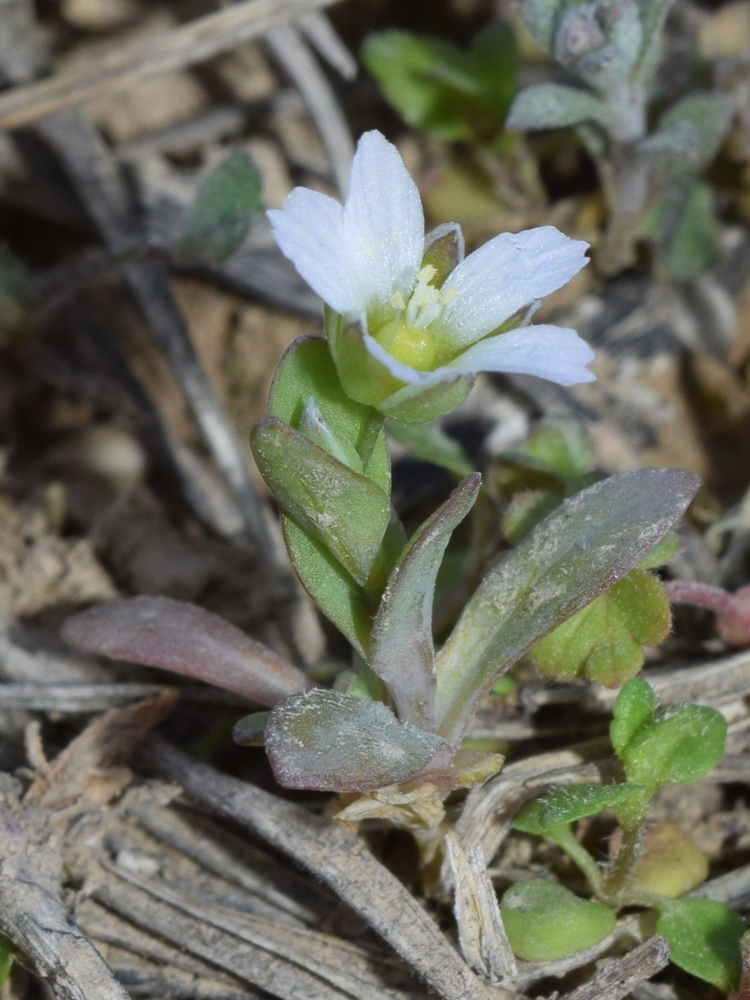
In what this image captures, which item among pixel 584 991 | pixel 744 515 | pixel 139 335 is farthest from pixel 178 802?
pixel 139 335

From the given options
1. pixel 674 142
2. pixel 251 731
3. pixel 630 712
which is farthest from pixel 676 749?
pixel 674 142

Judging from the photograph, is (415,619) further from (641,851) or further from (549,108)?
(549,108)

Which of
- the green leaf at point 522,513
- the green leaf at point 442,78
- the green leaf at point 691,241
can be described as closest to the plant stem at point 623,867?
the green leaf at point 522,513

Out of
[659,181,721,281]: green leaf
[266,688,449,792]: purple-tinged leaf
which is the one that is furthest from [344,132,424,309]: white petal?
[659,181,721,281]: green leaf

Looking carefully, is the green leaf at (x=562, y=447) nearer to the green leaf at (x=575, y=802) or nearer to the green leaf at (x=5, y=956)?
the green leaf at (x=575, y=802)

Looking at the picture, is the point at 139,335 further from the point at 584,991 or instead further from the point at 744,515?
the point at 584,991
